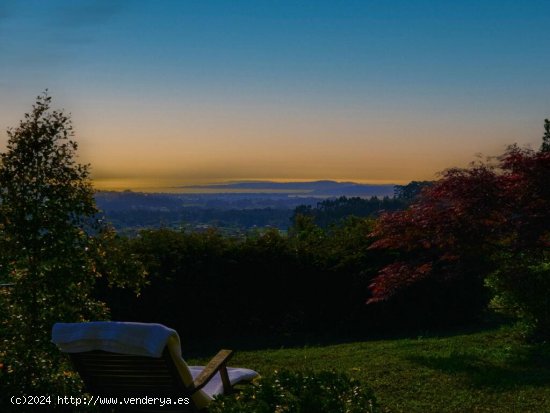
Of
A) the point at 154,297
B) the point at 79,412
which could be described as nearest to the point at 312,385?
the point at 79,412

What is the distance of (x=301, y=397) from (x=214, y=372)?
1772mm

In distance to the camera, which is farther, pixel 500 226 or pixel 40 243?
pixel 500 226

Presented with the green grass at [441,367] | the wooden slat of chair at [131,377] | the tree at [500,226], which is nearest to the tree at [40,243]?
the wooden slat of chair at [131,377]

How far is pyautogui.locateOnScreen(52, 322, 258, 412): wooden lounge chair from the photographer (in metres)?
6.16

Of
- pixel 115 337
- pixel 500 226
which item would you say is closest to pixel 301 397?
pixel 115 337

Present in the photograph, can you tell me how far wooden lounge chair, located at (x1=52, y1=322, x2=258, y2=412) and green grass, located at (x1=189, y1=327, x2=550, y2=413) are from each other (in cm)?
216

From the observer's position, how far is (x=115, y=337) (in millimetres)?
6219

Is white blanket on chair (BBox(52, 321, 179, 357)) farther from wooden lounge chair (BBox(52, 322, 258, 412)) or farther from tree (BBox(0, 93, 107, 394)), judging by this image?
tree (BBox(0, 93, 107, 394))

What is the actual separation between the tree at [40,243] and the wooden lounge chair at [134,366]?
67.6 inches

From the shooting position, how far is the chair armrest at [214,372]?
659 cm

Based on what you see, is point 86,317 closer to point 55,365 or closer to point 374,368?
point 55,365

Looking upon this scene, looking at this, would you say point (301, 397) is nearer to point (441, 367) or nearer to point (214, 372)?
point (214, 372)

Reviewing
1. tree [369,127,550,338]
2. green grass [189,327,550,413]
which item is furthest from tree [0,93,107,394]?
tree [369,127,550,338]

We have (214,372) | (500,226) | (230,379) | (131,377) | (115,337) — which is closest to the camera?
(115,337)
